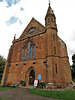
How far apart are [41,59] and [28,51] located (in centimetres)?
488

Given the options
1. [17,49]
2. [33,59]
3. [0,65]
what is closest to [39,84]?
[33,59]

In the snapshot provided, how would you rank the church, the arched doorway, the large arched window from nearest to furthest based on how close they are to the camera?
the church → the arched doorway → the large arched window

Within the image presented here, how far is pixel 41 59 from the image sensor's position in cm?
1395

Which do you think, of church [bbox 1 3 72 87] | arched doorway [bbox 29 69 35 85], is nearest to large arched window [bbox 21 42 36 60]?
church [bbox 1 3 72 87]

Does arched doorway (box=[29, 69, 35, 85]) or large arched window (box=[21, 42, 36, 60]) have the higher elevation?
large arched window (box=[21, 42, 36, 60])

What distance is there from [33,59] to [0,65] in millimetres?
13094

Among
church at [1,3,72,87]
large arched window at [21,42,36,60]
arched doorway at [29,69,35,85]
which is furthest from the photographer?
large arched window at [21,42,36,60]

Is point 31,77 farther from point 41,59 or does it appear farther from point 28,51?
point 28,51

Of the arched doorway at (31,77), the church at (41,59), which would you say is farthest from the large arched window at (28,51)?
the arched doorway at (31,77)

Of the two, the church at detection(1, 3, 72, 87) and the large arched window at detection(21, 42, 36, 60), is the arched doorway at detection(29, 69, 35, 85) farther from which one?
the large arched window at detection(21, 42, 36, 60)

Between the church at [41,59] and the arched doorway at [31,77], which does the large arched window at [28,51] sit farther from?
the arched doorway at [31,77]

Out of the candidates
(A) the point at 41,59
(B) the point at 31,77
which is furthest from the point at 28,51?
(B) the point at 31,77

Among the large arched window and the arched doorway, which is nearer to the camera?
the arched doorway

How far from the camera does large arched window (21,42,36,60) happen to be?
16.3 metres
